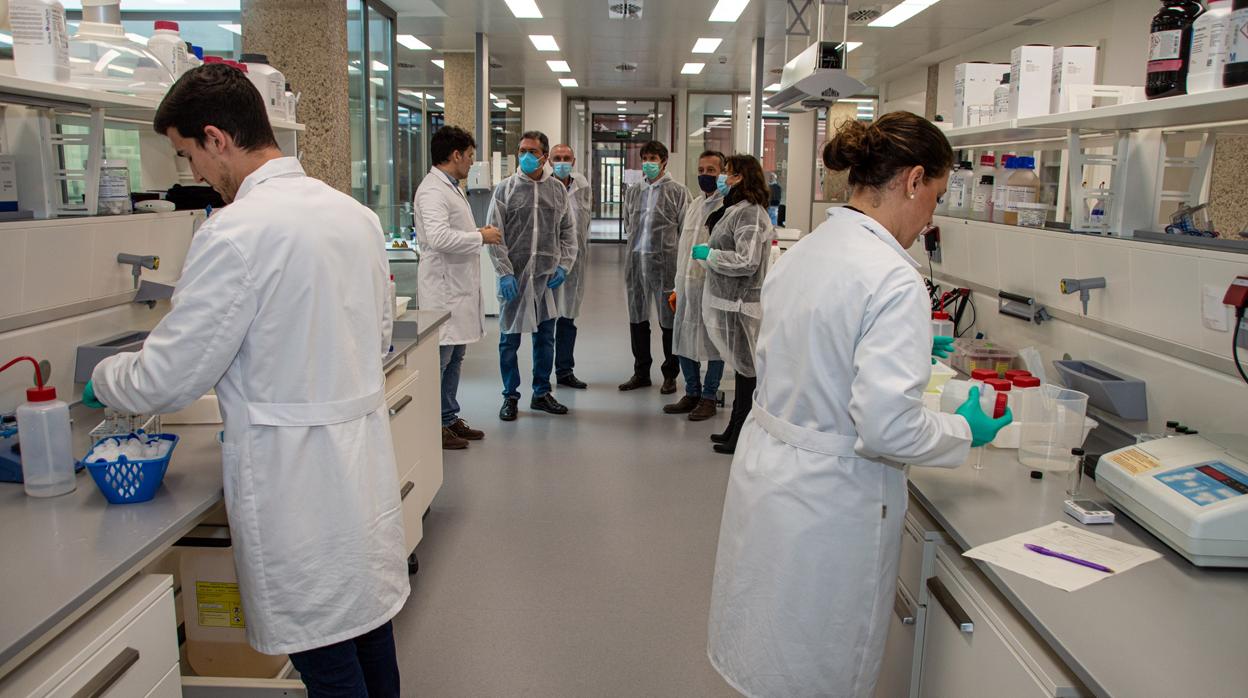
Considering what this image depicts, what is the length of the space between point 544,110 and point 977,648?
522 inches

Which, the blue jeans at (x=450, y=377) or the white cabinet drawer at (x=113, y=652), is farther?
the blue jeans at (x=450, y=377)

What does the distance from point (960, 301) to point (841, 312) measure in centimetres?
195

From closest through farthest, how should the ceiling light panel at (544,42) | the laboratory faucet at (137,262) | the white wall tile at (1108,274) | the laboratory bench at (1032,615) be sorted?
the laboratory bench at (1032,615)
the white wall tile at (1108,274)
the laboratory faucet at (137,262)
the ceiling light panel at (544,42)

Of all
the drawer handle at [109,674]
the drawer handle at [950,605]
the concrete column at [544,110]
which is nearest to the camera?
the drawer handle at [109,674]

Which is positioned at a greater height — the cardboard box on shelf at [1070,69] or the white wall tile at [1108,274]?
the cardboard box on shelf at [1070,69]

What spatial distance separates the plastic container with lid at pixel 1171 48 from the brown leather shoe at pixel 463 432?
341cm

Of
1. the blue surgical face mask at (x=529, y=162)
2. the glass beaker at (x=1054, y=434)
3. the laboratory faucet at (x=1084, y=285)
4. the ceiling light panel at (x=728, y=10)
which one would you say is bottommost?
the glass beaker at (x=1054, y=434)

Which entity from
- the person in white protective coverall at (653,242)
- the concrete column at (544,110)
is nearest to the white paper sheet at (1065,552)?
the person in white protective coverall at (653,242)

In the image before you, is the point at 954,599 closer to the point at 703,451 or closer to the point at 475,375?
the point at 703,451

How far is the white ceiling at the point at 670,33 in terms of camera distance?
24.9ft

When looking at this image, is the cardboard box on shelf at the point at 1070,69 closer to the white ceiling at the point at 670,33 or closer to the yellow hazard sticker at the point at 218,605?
the yellow hazard sticker at the point at 218,605

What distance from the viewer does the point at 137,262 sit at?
2.35 meters

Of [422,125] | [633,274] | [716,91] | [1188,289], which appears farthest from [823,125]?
[1188,289]

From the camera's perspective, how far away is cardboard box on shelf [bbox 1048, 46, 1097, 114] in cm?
242
